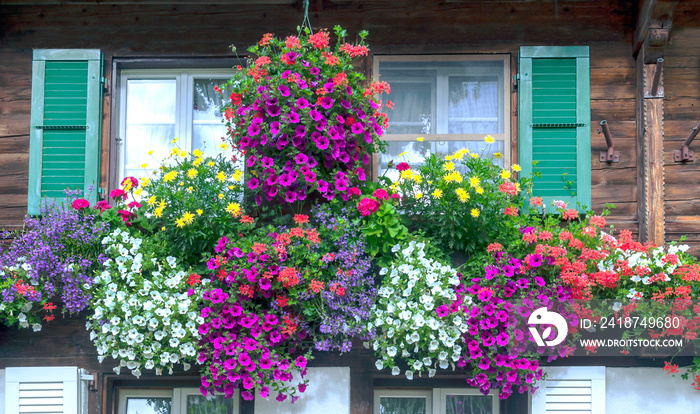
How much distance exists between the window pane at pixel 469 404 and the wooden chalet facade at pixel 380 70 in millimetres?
89

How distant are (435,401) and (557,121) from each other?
212 centimetres

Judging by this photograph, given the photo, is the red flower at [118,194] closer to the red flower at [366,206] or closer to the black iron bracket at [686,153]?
the red flower at [366,206]

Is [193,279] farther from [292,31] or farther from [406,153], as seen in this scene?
[292,31]

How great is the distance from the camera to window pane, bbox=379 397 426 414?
5898 millimetres

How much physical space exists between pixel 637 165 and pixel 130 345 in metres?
3.61

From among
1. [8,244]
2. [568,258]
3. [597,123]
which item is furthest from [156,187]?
[597,123]

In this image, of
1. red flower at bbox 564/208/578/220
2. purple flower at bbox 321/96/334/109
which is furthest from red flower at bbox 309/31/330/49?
red flower at bbox 564/208/578/220

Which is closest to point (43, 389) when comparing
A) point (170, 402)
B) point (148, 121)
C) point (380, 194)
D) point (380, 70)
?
point (170, 402)

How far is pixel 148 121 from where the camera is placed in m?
6.29

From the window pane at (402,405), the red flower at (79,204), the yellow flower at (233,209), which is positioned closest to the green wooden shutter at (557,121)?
the window pane at (402,405)

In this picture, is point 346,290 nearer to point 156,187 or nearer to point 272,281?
point 272,281

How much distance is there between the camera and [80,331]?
5766 mm

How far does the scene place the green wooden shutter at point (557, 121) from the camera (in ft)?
19.3

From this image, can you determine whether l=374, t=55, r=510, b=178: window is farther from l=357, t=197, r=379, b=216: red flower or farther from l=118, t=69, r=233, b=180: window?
l=118, t=69, r=233, b=180: window
